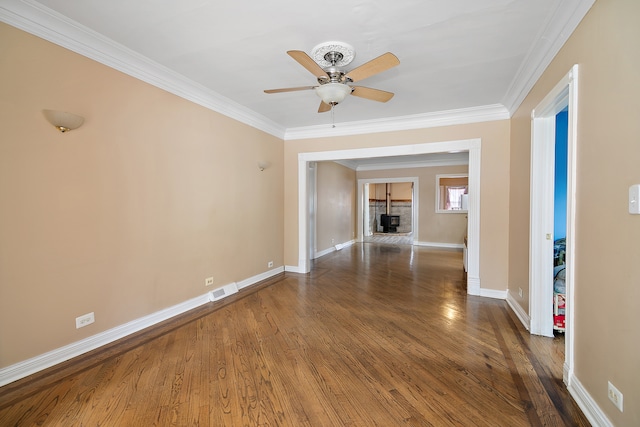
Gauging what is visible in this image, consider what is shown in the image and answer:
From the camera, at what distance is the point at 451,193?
9.80m

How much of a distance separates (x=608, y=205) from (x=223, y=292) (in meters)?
3.92

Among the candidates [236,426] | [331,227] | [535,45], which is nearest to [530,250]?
[535,45]

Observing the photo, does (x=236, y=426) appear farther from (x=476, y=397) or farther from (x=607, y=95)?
(x=607, y=95)

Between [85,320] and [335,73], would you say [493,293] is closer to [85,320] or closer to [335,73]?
[335,73]

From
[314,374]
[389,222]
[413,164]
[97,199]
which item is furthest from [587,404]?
[389,222]

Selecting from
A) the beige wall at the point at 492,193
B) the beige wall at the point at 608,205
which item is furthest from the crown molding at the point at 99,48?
the beige wall at the point at 608,205

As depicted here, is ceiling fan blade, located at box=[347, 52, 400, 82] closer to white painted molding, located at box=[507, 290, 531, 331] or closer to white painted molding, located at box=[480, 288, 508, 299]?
white painted molding, located at box=[507, 290, 531, 331]

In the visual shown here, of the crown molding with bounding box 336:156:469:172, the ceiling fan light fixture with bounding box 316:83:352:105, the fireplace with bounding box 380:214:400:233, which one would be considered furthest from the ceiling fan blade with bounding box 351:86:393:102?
the fireplace with bounding box 380:214:400:233

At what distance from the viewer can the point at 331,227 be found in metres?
7.75

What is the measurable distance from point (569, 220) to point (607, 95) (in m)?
0.82

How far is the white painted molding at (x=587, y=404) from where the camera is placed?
1577mm

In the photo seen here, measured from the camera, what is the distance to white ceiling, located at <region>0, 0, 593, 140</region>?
202 centimetres

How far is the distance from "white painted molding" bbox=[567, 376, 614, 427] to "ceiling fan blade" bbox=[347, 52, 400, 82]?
2.49 meters

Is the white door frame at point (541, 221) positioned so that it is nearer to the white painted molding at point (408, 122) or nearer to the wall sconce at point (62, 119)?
the white painted molding at point (408, 122)
